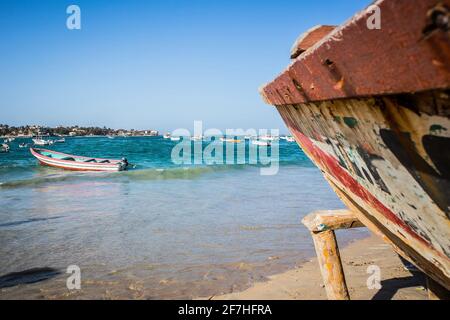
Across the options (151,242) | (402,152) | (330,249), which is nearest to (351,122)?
(402,152)

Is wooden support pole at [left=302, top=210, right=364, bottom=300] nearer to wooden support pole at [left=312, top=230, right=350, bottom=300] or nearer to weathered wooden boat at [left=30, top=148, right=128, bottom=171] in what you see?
wooden support pole at [left=312, top=230, right=350, bottom=300]

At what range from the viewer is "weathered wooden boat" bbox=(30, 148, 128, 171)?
22.7m

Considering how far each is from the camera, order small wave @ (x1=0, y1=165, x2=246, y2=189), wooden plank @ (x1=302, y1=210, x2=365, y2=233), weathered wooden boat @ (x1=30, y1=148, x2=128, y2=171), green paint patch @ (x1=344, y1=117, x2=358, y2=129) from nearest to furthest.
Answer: green paint patch @ (x1=344, y1=117, x2=358, y2=129)
wooden plank @ (x1=302, y1=210, x2=365, y2=233)
small wave @ (x1=0, y1=165, x2=246, y2=189)
weathered wooden boat @ (x1=30, y1=148, x2=128, y2=171)

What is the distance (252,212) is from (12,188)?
1273 centimetres

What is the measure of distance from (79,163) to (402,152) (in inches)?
998

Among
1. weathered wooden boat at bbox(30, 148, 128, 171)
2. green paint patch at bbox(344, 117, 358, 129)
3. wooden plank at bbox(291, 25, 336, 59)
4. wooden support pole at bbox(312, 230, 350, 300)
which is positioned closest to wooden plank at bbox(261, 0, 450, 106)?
green paint patch at bbox(344, 117, 358, 129)

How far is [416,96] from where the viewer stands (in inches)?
24.4

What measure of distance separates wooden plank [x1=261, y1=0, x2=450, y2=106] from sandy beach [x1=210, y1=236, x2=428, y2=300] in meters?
3.70

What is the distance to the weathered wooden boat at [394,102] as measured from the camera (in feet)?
1.73

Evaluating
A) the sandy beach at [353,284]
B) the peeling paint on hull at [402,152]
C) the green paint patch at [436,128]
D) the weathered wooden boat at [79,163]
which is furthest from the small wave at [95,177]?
the green paint patch at [436,128]

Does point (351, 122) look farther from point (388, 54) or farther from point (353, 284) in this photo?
point (353, 284)

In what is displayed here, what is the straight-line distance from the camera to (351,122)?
976mm
